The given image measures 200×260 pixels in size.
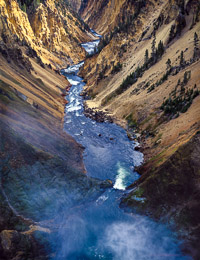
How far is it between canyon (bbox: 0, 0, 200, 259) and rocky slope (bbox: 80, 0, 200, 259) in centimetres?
10

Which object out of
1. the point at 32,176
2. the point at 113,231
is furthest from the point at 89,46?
the point at 113,231

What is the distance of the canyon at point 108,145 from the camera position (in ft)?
54.5

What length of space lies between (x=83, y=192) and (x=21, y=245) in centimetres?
770

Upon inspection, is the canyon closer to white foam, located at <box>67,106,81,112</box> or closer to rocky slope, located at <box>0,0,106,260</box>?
rocky slope, located at <box>0,0,106,260</box>

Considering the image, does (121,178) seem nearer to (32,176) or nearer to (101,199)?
(101,199)

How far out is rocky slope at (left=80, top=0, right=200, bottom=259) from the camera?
18469mm

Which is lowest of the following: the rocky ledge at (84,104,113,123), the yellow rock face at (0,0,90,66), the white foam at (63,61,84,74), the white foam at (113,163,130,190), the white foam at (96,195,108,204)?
the white foam at (63,61,84,74)

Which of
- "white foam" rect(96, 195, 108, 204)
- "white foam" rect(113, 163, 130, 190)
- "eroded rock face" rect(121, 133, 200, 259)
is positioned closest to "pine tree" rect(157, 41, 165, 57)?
"white foam" rect(113, 163, 130, 190)

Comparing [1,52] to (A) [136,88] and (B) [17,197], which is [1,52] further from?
(B) [17,197]

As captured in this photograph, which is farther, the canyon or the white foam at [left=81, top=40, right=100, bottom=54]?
the white foam at [left=81, top=40, right=100, bottom=54]

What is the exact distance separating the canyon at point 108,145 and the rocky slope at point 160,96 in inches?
3.8

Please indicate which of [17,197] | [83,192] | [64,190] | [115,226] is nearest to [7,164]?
[17,197]

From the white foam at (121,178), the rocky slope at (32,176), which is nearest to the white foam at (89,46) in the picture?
the rocky slope at (32,176)

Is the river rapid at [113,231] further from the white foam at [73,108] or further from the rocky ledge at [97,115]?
the white foam at [73,108]
